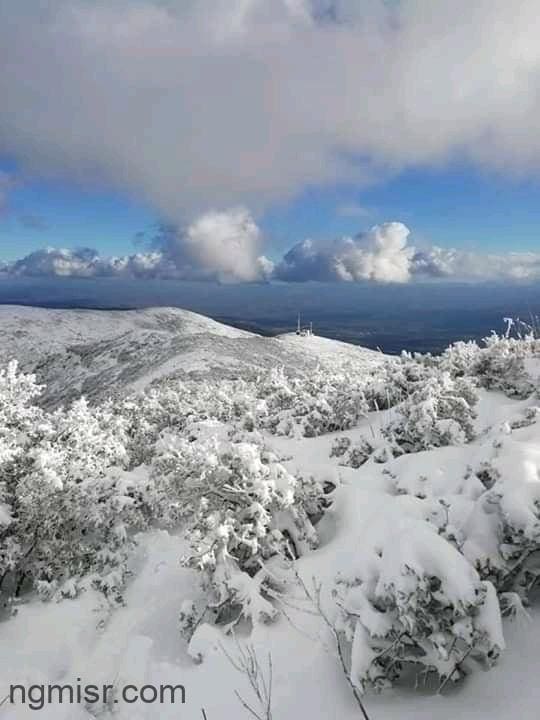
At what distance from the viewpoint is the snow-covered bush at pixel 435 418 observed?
9.59 metres

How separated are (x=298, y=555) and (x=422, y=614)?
3.62 meters

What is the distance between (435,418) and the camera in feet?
32.2

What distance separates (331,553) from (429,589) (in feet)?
10.3

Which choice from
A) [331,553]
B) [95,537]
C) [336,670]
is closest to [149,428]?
[95,537]

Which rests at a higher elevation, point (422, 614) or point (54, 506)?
point (422, 614)

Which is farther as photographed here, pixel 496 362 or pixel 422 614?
pixel 496 362

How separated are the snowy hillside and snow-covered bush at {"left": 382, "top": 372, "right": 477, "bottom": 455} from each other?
0.04 metres

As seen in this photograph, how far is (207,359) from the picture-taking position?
144 ft

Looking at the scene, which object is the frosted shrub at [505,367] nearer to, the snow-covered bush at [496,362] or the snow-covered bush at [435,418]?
the snow-covered bush at [496,362]

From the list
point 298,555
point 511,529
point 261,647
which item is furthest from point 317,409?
point 511,529

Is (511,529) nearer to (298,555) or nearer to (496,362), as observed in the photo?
(298,555)

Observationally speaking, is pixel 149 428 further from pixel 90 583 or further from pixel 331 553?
pixel 331 553

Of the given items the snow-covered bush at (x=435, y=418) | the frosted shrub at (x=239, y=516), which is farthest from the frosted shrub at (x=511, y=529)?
the snow-covered bush at (x=435, y=418)

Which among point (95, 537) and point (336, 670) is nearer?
point (336, 670)
